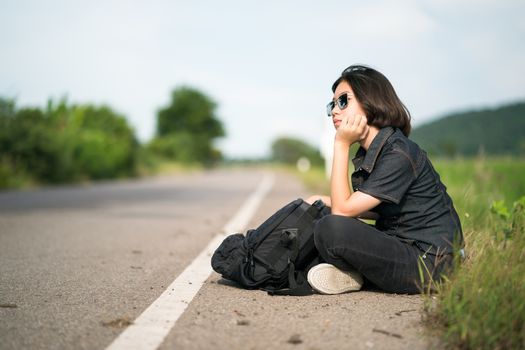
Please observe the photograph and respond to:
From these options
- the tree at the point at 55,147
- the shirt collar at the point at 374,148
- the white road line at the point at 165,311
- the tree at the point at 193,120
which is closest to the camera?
the white road line at the point at 165,311

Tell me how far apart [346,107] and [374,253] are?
3.02 ft

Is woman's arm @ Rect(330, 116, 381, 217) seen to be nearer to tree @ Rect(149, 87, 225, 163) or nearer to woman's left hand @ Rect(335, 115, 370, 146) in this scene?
woman's left hand @ Rect(335, 115, 370, 146)

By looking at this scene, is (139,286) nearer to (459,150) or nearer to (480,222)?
(480,222)

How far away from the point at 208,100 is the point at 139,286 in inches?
3078

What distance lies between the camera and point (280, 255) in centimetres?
357

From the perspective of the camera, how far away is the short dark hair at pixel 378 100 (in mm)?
3453

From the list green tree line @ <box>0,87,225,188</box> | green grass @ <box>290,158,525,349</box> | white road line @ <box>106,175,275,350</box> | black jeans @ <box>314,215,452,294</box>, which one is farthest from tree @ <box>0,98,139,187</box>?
green grass @ <box>290,158,525,349</box>

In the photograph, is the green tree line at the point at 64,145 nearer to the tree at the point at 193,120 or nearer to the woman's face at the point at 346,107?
the woman's face at the point at 346,107

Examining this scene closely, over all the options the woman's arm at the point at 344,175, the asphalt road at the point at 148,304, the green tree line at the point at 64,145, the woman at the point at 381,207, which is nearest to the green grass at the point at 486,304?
the asphalt road at the point at 148,304

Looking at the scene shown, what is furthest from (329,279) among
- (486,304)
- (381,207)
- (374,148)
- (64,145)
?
(64,145)

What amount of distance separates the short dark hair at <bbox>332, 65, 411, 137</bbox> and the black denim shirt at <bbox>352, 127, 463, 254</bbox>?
0.26 ft

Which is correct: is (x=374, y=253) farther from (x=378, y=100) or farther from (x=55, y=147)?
(x=55, y=147)

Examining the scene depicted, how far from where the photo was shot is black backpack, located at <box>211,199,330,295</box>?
3.55 m

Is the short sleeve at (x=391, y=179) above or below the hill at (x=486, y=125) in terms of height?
below
